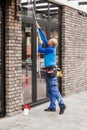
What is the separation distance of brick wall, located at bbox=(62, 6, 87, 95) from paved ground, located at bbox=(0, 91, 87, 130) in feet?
7.12

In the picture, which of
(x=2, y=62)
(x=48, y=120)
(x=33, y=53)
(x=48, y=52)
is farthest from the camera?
(x=33, y=53)

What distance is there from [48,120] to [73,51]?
471 centimetres

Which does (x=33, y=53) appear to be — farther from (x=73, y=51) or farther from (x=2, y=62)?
(x=73, y=51)

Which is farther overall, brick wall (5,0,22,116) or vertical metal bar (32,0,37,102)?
vertical metal bar (32,0,37,102)

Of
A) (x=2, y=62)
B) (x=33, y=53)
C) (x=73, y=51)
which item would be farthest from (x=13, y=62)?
(x=73, y=51)

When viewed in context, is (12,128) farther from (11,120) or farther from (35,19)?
(35,19)

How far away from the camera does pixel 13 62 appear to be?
29.3ft

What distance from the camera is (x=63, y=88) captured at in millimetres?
12219

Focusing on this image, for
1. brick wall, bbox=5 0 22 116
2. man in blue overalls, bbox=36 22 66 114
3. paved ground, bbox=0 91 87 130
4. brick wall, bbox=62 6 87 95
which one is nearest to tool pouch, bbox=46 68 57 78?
man in blue overalls, bbox=36 22 66 114

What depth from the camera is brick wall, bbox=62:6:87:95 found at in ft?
40.1

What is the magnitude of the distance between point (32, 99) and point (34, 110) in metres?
0.64

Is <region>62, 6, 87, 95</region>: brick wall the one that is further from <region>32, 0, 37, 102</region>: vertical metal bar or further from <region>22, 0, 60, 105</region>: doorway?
<region>32, 0, 37, 102</region>: vertical metal bar

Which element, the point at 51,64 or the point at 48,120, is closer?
the point at 48,120

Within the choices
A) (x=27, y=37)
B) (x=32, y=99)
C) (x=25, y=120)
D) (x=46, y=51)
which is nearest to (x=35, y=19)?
(x=27, y=37)
